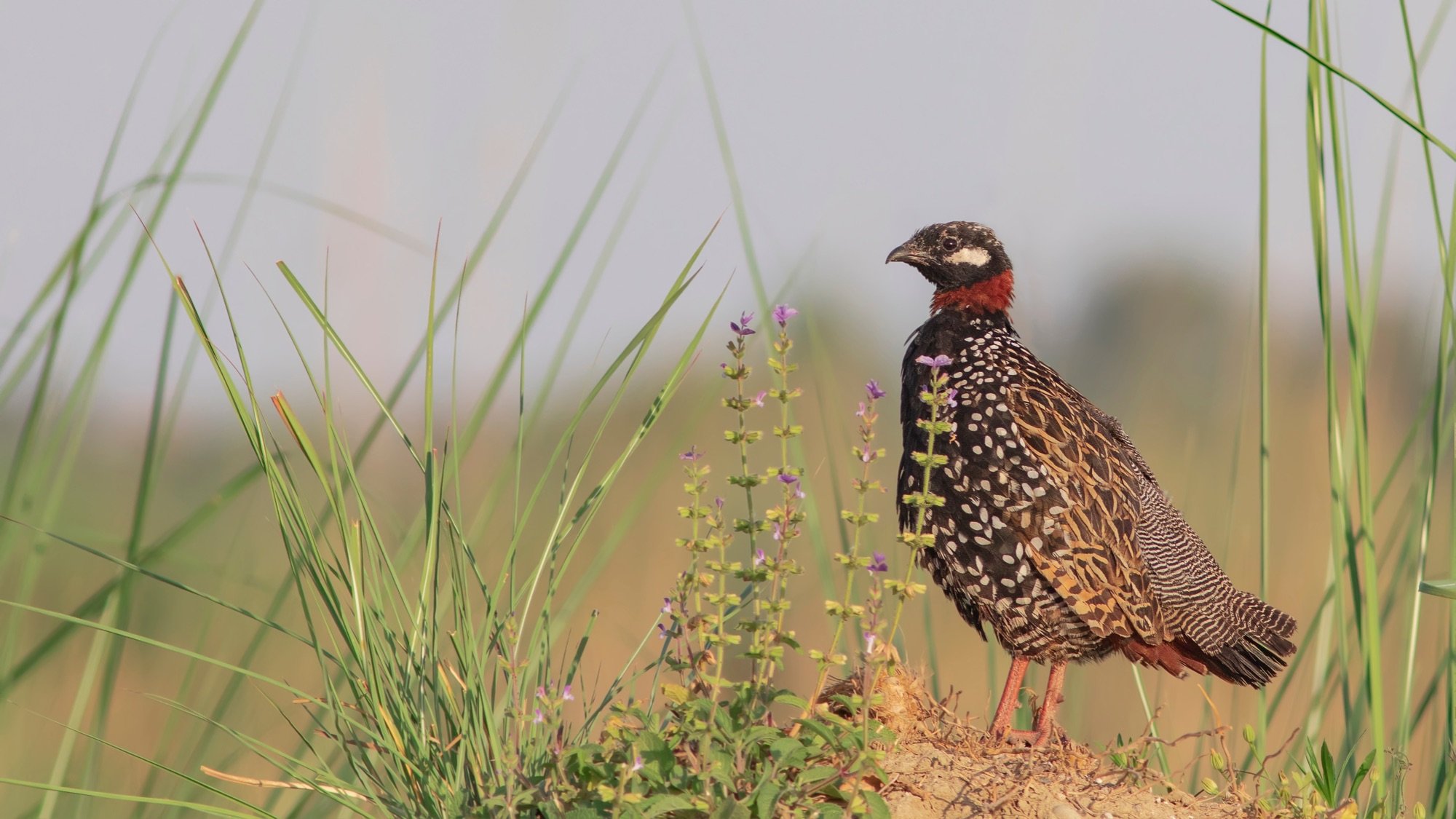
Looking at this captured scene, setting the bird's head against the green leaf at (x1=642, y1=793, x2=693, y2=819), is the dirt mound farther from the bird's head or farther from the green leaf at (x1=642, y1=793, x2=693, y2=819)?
the bird's head

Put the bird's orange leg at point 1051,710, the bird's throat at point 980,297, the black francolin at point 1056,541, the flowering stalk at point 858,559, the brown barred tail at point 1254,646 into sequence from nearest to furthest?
the flowering stalk at point 858,559, the bird's orange leg at point 1051,710, the black francolin at point 1056,541, the brown barred tail at point 1254,646, the bird's throat at point 980,297

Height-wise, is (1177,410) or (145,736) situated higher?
(1177,410)

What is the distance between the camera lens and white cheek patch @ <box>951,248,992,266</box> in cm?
425

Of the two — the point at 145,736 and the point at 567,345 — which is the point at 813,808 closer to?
the point at 567,345

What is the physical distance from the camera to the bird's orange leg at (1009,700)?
3.13 metres

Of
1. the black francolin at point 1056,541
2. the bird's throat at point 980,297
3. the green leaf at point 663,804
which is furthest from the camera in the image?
the bird's throat at point 980,297

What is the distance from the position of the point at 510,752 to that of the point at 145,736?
15.4ft

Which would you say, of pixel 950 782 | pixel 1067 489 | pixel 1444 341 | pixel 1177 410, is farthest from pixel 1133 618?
pixel 1177 410

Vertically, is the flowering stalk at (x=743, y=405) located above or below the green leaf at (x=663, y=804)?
above

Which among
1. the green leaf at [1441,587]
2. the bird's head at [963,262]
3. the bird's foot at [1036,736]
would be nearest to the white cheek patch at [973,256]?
the bird's head at [963,262]

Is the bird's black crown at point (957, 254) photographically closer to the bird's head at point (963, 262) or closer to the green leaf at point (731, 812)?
the bird's head at point (963, 262)

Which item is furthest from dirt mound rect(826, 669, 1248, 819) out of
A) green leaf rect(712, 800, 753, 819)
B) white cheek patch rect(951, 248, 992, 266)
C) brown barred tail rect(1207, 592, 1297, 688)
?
white cheek patch rect(951, 248, 992, 266)

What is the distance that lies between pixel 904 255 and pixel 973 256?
0.23 metres

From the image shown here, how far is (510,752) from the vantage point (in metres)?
2.32
